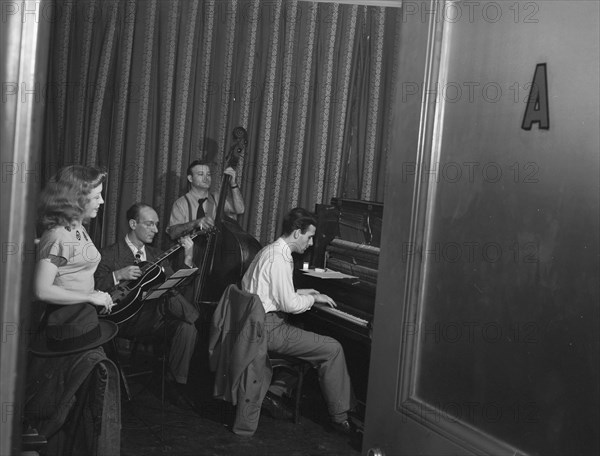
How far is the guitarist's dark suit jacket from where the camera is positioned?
464 cm

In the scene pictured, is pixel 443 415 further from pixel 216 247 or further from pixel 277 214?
pixel 277 214

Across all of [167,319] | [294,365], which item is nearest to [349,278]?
[294,365]

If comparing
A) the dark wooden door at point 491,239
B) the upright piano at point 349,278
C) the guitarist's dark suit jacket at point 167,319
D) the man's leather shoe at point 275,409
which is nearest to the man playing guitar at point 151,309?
the guitarist's dark suit jacket at point 167,319

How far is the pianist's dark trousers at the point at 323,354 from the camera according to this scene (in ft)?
13.7

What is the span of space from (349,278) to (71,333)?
1.83m

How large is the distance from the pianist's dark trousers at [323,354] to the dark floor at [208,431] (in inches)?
8.9

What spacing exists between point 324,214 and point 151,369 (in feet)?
5.79

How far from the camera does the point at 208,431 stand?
4242 millimetres

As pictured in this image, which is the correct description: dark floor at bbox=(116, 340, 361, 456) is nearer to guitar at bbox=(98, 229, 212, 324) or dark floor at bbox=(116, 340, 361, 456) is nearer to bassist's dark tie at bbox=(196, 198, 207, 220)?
guitar at bbox=(98, 229, 212, 324)

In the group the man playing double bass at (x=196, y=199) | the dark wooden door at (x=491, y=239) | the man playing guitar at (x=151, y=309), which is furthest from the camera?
the man playing double bass at (x=196, y=199)

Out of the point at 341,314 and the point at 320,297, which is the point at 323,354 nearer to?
the point at 341,314

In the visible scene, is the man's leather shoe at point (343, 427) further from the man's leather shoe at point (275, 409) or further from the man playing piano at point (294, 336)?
the man's leather shoe at point (275, 409)

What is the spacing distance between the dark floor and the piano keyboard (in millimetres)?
692

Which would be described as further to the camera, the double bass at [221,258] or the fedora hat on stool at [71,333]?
the double bass at [221,258]
